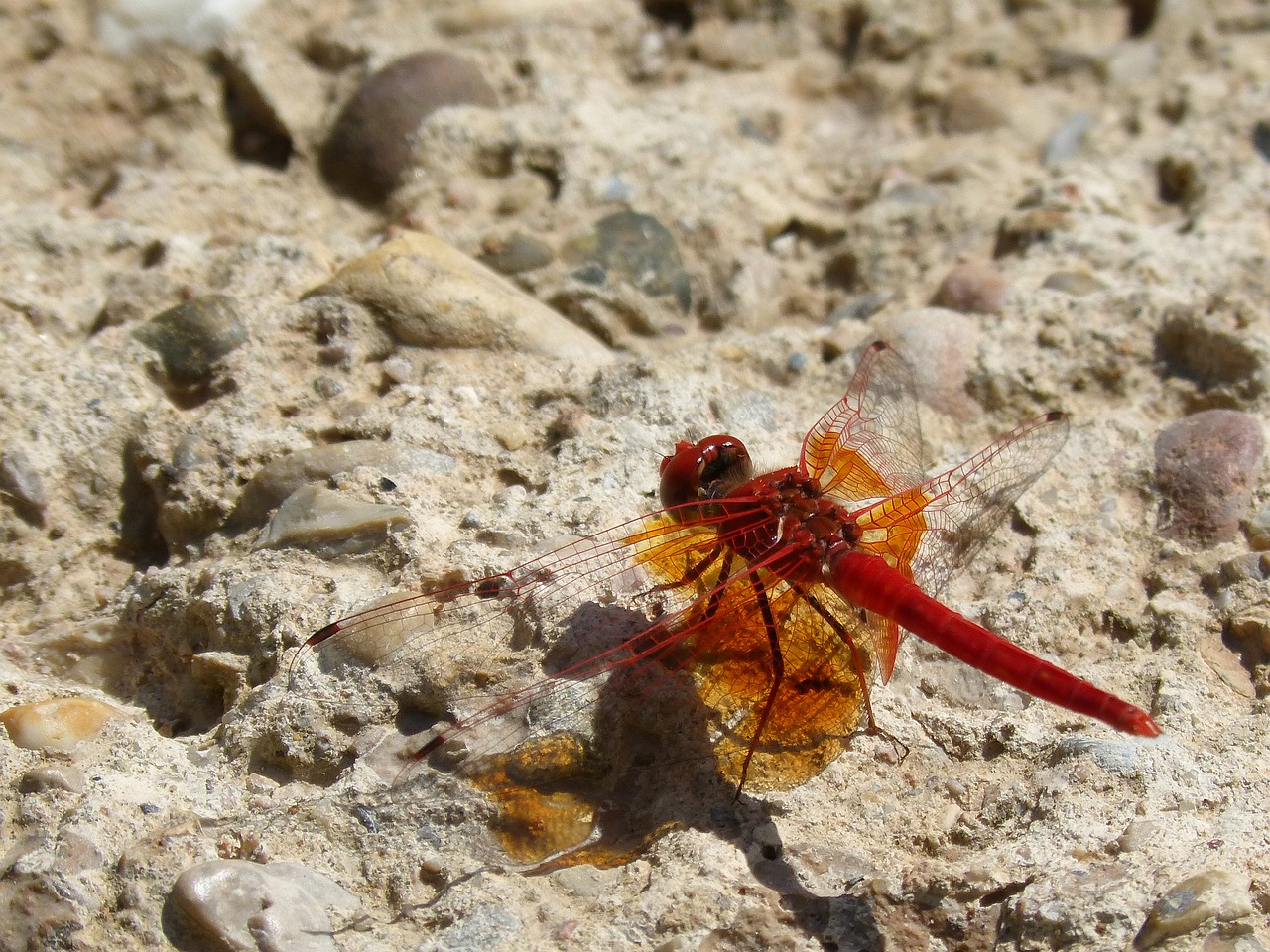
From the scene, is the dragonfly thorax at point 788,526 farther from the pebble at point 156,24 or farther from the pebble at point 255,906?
the pebble at point 156,24

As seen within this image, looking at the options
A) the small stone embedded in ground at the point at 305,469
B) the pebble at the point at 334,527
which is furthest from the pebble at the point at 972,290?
the pebble at the point at 334,527

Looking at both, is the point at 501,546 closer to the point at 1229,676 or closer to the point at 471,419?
the point at 471,419

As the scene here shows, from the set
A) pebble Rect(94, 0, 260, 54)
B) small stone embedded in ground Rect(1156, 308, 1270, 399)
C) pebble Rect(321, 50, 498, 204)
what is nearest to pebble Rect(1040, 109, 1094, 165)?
small stone embedded in ground Rect(1156, 308, 1270, 399)

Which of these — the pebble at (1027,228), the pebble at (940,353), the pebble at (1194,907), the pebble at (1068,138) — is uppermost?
the pebble at (1068,138)

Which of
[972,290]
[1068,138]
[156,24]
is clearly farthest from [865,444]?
[156,24]

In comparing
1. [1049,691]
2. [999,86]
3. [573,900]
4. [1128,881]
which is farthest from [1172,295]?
[573,900]

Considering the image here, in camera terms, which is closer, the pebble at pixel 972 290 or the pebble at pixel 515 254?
the pebble at pixel 972 290

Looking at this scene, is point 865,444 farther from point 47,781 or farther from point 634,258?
point 47,781
